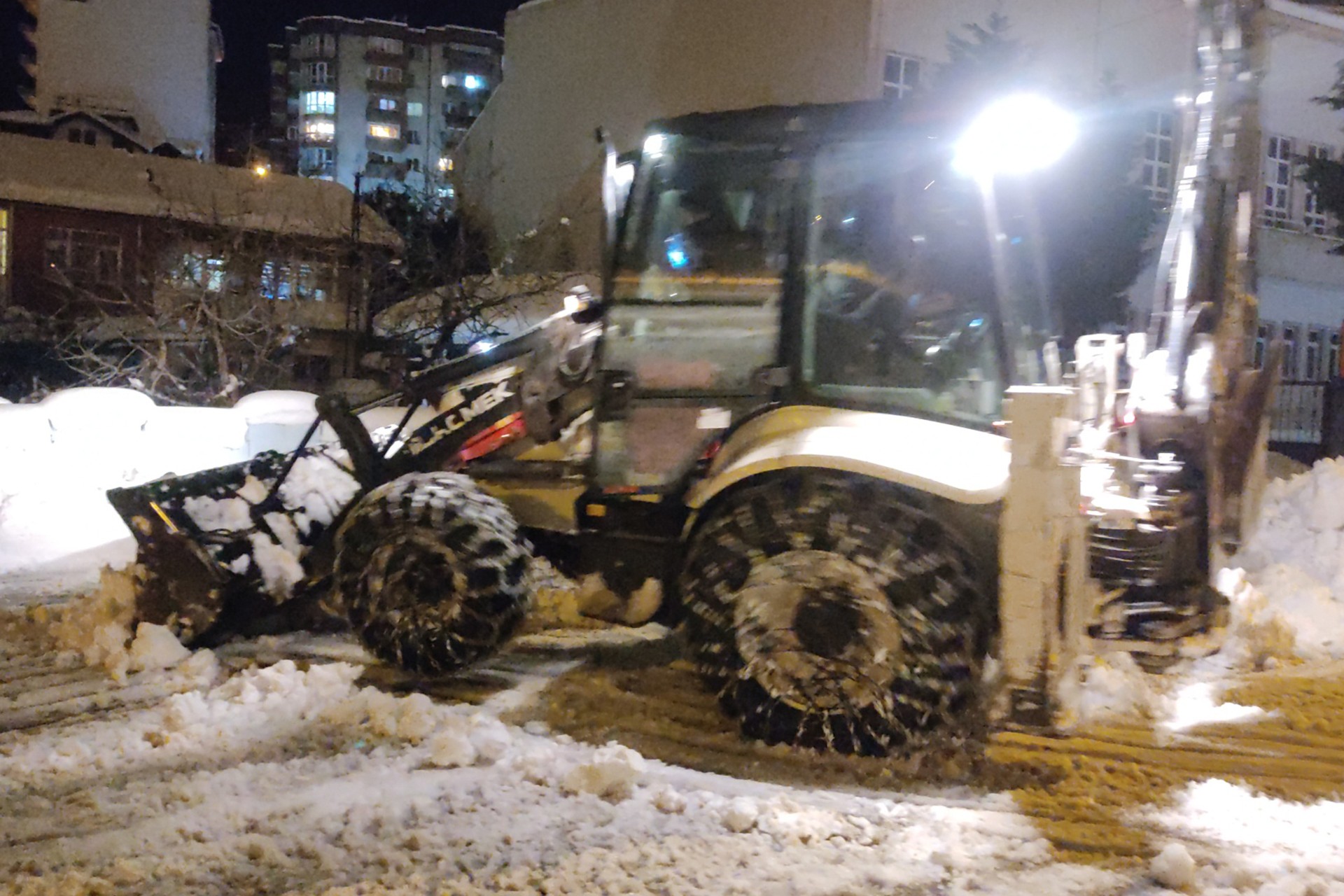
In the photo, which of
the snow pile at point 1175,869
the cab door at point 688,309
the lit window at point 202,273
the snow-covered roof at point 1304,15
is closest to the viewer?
the snow pile at point 1175,869

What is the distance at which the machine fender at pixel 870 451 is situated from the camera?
12.7 ft

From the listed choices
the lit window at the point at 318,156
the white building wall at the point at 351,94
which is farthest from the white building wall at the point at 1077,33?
the white building wall at the point at 351,94

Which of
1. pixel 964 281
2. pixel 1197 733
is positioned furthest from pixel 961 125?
pixel 1197 733

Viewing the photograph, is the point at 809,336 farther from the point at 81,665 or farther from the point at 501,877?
the point at 81,665

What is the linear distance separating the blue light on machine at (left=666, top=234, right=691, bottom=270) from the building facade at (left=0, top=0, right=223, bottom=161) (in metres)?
33.6

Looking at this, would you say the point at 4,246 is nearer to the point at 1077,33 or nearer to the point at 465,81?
the point at 1077,33

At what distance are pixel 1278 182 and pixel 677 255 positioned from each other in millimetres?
18785

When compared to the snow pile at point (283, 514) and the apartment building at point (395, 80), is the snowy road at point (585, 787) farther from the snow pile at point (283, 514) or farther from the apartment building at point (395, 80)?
the apartment building at point (395, 80)

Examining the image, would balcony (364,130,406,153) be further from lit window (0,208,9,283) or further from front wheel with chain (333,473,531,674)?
front wheel with chain (333,473,531,674)

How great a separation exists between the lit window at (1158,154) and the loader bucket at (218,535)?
15.4m

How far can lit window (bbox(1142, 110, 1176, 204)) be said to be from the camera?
1731 cm

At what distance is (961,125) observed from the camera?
4336mm

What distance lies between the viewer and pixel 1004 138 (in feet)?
14.2

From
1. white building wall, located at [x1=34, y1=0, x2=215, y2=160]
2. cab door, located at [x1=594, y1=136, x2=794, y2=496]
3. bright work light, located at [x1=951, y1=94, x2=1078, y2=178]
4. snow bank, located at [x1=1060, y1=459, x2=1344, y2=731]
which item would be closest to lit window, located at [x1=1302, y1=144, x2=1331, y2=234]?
snow bank, located at [x1=1060, y1=459, x2=1344, y2=731]
